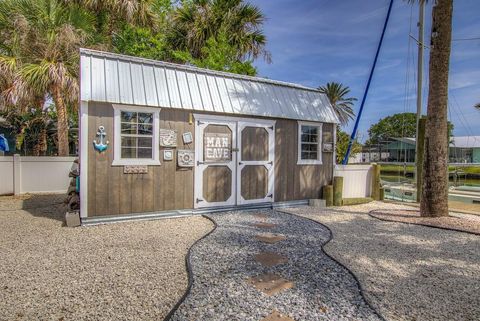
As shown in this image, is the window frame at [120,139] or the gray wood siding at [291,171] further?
the gray wood siding at [291,171]

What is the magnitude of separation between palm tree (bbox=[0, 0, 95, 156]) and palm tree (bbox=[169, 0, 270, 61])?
5063 millimetres

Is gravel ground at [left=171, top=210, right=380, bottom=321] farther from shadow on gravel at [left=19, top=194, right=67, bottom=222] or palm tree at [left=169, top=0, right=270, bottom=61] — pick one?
palm tree at [left=169, top=0, right=270, bottom=61]

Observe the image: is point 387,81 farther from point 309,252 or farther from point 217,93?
point 309,252

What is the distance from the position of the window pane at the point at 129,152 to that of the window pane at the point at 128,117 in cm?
53

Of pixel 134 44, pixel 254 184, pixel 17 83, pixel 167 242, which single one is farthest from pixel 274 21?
pixel 167 242

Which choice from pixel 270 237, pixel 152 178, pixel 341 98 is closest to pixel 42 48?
pixel 152 178

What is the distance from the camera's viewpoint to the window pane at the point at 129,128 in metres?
5.34

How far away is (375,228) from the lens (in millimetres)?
5371

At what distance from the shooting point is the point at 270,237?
4555 mm

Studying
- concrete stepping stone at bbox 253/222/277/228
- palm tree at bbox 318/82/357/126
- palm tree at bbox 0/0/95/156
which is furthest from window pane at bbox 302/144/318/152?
palm tree at bbox 318/82/357/126

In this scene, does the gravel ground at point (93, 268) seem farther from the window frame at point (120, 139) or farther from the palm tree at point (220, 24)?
the palm tree at point (220, 24)

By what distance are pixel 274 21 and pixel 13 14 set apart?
9.80 m

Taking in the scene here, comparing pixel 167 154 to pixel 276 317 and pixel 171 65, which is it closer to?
pixel 171 65

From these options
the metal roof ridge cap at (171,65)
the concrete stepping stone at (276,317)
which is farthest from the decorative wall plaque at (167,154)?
the concrete stepping stone at (276,317)
